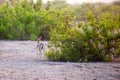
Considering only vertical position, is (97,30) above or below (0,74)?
above

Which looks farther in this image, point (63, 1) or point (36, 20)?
point (63, 1)

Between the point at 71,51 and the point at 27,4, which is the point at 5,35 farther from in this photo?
the point at 71,51

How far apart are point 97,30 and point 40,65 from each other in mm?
3242

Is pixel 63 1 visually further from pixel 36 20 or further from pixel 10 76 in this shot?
pixel 10 76

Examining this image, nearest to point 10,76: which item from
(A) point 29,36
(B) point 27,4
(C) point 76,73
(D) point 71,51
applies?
(C) point 76,73

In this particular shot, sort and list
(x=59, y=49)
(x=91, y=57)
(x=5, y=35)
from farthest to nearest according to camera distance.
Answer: (x=5, y=35) → (x=59, y=49) → (x=91, y=57)

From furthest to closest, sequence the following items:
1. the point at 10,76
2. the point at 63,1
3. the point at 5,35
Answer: the point at 63,1
the point at 5,35
the point at 10,76

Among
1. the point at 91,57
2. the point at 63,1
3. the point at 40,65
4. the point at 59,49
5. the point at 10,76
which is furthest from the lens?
the point at 63,1

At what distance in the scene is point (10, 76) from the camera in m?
12.1

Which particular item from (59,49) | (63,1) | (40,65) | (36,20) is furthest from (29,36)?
(63,1)

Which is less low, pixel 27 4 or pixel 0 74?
pixel 27 4

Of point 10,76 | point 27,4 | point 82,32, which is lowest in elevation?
point 10,76

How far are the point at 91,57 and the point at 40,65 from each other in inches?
102

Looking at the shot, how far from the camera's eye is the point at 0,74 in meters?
12.4
